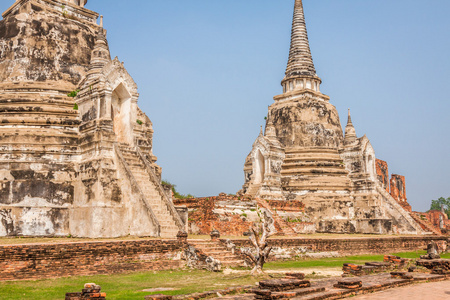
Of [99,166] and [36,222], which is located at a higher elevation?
[99,166]

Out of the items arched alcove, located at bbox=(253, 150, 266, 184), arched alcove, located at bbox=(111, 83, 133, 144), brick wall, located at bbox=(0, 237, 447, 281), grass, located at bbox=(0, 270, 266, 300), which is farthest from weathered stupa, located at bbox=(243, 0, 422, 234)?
grass, located at bbox=(0, 270, 266, 300)

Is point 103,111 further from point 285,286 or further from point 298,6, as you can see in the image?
point 298,6

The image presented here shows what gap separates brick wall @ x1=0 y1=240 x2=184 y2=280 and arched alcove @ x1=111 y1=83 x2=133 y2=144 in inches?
234

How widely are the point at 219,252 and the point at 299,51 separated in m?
19.9

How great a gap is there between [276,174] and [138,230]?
39.6 feet

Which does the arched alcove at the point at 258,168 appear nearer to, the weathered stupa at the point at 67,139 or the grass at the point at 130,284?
the weathered stupa at the point at 67,139

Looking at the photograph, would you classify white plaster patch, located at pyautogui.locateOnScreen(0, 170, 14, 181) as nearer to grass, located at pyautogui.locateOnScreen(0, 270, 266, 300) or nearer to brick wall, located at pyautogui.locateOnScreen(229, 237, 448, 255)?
grass, located at pyautogui.locateOnScreen(0, 270, 266, 300)

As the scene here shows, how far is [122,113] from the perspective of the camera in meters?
17.7

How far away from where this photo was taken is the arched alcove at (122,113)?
17.4 metres

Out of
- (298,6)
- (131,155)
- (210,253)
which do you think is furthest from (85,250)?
(298,6)

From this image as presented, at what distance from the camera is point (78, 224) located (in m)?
15.0

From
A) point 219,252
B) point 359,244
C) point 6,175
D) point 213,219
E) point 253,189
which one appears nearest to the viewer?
point 219,252

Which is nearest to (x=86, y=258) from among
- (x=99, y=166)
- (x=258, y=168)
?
(x=99, y=166)

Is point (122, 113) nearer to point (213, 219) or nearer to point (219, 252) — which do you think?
point (213, 219)
